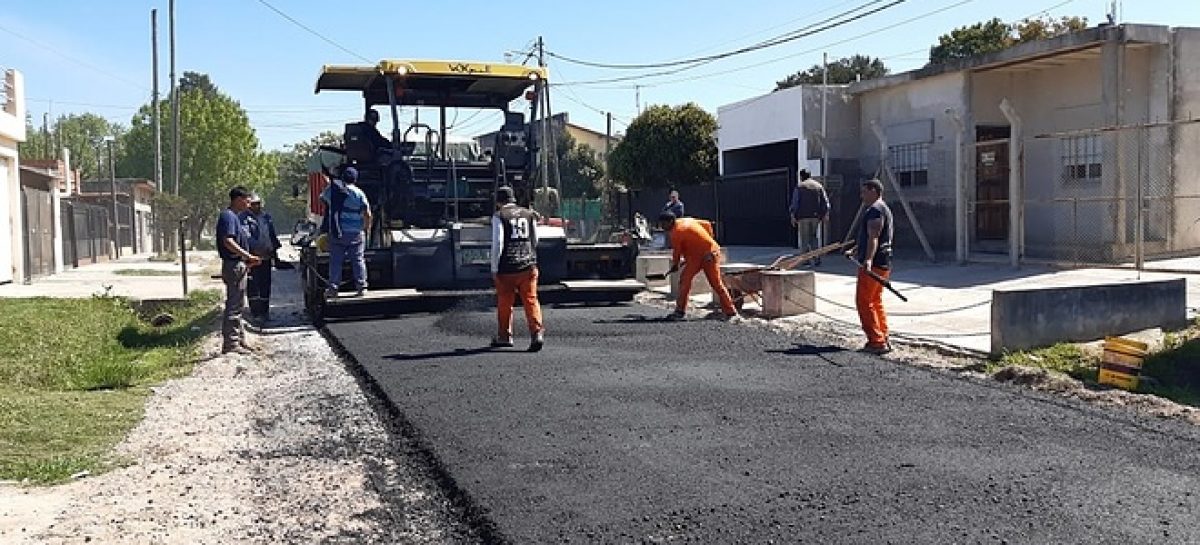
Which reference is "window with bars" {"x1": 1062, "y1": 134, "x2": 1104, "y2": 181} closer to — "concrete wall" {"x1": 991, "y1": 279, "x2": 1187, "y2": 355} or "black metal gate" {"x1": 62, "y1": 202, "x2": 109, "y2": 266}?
"concrete wall" {"x1": 991, "y1": 279, "x2": 1187, "y2": 355}

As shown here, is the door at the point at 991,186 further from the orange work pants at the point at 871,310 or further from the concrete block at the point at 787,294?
the orange work pants at the point at 871,310

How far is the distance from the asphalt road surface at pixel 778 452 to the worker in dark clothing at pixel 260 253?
3.80 meters

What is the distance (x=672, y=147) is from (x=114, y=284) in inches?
600

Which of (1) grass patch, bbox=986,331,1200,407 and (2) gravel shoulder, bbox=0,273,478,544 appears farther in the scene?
(1) grass patch, bbox=986,331,1200,407

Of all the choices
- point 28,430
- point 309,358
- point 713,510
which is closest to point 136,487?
point 28,430

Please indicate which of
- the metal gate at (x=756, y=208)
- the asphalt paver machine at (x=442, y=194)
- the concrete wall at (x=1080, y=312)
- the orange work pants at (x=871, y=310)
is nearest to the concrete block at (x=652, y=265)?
the asphalt paver machine at (x=442, y=194)

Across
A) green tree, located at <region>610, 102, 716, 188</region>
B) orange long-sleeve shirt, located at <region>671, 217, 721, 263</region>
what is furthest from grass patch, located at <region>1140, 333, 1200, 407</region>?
green tree, located at <region>610, 102, 716, 188</region>

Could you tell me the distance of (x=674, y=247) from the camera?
12312mm

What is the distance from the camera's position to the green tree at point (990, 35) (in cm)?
3481

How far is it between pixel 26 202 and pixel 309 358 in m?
15.3

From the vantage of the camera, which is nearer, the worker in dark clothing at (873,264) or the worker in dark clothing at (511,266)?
the worker in dark clothing at (873,264)

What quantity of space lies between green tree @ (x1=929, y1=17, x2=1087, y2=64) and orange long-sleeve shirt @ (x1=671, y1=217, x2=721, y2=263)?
986 inches

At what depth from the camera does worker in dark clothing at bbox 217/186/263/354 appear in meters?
10.1

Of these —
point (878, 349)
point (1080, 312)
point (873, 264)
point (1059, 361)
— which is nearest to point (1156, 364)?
point (1059, 361)
